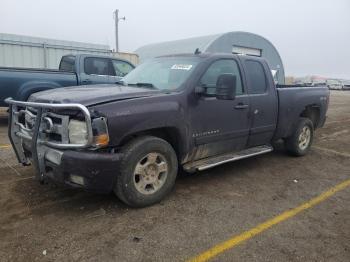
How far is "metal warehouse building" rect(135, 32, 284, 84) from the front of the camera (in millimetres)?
22980

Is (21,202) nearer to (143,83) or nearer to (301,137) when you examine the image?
(143,83)

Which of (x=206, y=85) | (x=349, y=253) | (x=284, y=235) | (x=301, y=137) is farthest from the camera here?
(x=301, y=137)

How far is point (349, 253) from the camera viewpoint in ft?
10.8

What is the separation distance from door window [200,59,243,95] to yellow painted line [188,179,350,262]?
1.68 metres

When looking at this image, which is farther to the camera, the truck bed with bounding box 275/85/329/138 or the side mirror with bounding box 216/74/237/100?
the truck bed with bounding box 275/85/329/138

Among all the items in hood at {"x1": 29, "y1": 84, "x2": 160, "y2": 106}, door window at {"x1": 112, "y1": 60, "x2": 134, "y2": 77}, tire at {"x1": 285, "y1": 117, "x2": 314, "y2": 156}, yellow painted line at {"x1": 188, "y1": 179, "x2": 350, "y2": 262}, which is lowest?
yellow painted line at {"x1": 188, "y1": 179, "x2": 350, "y2": 262}

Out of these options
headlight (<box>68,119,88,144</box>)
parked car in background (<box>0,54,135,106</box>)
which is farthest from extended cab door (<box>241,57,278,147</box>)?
parked car in background (<box>0,54,135,106</box>)

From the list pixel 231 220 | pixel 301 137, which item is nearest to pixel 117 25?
pixel 301 137

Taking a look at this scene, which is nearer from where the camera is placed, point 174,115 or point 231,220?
point 231,220

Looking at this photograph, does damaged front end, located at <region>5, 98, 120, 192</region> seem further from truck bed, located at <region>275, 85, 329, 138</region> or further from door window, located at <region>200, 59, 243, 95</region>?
truck bed, located at <region>275, 85, 329, 138</region>

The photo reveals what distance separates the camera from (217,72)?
16.4 ft

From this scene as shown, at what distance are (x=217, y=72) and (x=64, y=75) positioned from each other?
5.30 meters

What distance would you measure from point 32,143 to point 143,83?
1.73m

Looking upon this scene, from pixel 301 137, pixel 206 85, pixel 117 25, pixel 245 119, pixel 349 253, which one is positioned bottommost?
pixel 349 253
